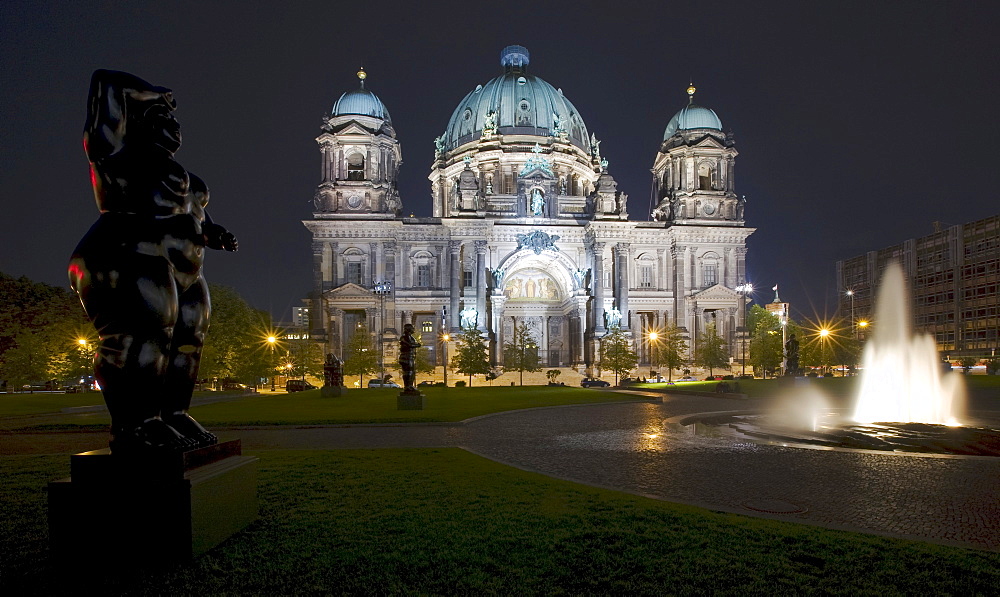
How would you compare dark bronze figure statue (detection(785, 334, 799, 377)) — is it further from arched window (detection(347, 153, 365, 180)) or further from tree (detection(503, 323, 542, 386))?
arched window (detection(347, 153, 365, 180))

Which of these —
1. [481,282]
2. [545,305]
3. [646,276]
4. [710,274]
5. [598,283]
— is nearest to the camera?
[481,282]

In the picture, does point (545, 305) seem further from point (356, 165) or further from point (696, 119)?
point (696, 119)

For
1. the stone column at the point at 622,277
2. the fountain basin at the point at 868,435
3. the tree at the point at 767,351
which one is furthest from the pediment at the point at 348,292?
the fountain basin at the point at 868,435

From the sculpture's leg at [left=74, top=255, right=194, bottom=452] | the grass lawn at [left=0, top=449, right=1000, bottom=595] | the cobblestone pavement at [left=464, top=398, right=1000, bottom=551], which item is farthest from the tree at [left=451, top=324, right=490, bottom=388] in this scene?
the sculpture's leg at [left=74, top=255, right=194, bottom=452]

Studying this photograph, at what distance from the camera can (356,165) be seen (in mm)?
70875

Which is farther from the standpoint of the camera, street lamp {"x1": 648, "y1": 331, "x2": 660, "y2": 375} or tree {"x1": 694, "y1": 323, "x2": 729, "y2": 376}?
street lamp {"x1": 648, "y1": 331, "x2": 660, "y2": 375}

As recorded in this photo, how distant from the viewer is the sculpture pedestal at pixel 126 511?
17.2 feet

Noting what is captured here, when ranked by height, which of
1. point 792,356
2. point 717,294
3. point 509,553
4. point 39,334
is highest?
point 717,294

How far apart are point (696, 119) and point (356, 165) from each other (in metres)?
43.1

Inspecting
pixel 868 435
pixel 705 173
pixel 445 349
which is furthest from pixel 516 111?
pixel 868 435

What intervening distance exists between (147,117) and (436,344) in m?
66.2

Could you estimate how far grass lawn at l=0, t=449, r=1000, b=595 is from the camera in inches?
201

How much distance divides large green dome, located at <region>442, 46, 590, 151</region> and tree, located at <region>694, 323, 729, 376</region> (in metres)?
34.4

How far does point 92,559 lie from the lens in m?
5.24
